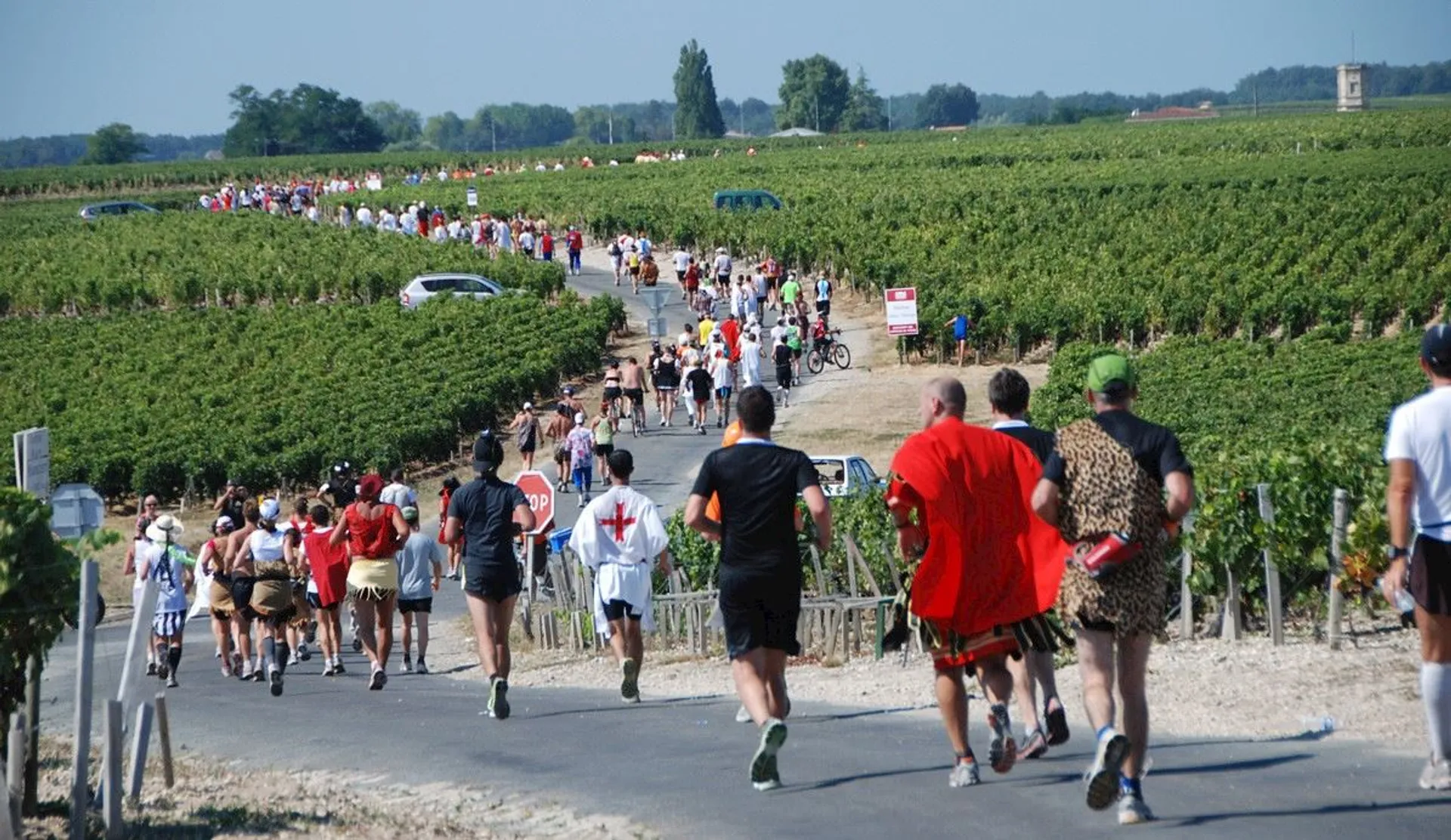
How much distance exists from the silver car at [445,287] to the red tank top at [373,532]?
41220 millimetres

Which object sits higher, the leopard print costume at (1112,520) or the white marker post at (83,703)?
the leopard print costume at (1112,520)

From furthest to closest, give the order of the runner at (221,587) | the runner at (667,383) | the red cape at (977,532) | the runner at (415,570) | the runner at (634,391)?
the runner at (667,383) → the runner at (634,391) → the runner at (221,587) → the runner at (415,570) → the red cape at (977,532)

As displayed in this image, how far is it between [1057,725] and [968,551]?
3.48 feet

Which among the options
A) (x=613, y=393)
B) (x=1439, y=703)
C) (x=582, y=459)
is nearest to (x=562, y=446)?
(x=582, y=459)

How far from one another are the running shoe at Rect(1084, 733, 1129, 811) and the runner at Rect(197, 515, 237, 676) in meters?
11.2

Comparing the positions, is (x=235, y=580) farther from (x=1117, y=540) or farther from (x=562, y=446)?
(x=562, y=446)

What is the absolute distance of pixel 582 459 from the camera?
1298 inches

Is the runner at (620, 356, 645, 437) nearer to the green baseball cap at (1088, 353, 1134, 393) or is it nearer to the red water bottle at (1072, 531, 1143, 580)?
the green baseball cap at (1088, 353, 1134, 393)

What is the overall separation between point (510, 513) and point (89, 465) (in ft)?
88.4

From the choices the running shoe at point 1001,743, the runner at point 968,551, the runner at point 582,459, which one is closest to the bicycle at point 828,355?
the runner at point 582,459

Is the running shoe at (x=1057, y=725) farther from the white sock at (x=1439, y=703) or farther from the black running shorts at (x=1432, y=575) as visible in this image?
the black running shorts at (x=1432, y=575)

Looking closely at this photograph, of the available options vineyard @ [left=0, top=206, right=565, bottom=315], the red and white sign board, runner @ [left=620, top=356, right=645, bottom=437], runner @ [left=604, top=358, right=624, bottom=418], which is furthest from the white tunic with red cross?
vineyard @ [left=0, top=206, right=565, bottom=315]

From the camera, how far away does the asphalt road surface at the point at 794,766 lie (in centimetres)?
812

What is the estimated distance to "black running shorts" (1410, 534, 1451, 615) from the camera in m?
7.81
